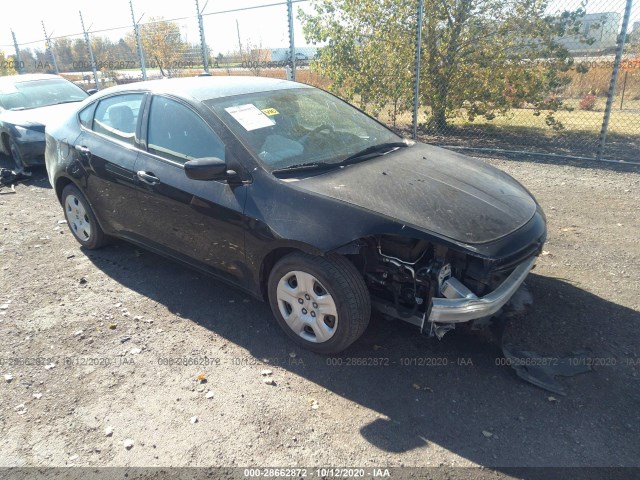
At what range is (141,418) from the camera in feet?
8.96

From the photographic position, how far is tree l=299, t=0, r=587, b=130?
851 centimetres

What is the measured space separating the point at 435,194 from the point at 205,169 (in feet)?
4.96

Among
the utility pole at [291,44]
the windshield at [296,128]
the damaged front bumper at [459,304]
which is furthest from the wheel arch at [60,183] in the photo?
the utility pole at [291,44]

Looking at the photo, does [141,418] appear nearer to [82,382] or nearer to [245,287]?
[82,382]

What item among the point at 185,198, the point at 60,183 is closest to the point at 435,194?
the point at 185,198

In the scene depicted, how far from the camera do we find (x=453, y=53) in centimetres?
916

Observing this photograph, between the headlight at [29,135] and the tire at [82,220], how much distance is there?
3.53 metres

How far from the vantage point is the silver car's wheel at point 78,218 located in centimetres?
475

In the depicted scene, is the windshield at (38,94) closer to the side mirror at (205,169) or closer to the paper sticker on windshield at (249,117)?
the paper sticker on windshield at (249,117)

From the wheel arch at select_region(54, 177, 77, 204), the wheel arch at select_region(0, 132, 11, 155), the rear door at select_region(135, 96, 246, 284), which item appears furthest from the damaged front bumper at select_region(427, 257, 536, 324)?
the wheel arch at select_region(0, 132, 11, 155)

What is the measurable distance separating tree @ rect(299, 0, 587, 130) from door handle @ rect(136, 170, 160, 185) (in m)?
6.80

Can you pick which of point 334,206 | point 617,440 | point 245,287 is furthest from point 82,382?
point 617,440

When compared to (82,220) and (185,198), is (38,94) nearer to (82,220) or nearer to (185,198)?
(82,220)

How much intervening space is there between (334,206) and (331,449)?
1.37 metres
